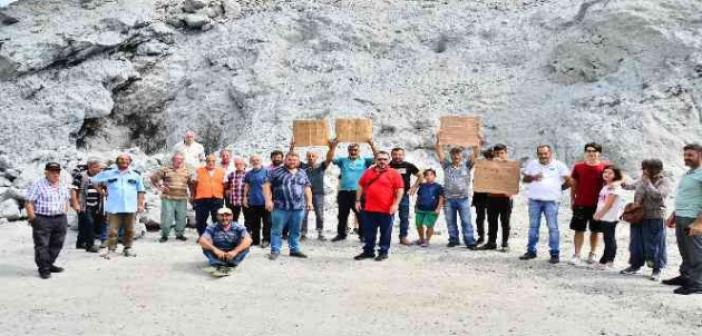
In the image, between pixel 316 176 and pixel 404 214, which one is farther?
pixel 316 176

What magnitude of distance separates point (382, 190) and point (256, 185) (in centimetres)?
209

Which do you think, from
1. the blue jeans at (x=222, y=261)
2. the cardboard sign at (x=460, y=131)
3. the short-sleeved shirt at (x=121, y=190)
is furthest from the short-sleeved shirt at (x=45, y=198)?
the cardboard sign at (x=460, y=131)

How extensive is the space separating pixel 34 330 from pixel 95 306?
2.81 ft

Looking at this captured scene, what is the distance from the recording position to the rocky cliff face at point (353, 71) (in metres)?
16.2

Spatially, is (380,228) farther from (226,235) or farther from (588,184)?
(588,184)

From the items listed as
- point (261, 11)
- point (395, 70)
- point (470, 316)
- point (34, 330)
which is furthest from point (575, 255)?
point (261, 11)

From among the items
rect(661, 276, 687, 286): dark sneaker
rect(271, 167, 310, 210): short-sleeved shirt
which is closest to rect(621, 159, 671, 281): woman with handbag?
rect(661, 276, 687, 286): dark sneaker

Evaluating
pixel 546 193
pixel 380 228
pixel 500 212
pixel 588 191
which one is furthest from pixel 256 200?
pixel 588 191

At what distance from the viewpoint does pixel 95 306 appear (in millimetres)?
7066

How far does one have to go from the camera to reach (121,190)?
963 cm

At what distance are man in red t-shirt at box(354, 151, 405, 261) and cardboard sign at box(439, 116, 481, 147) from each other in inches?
95.5

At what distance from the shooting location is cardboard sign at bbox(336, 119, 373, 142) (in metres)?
11.9

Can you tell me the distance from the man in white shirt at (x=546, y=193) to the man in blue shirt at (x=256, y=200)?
3808 millimetres

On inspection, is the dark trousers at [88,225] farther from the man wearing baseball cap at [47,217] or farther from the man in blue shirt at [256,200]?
the man in blue shirt at [256,200]
